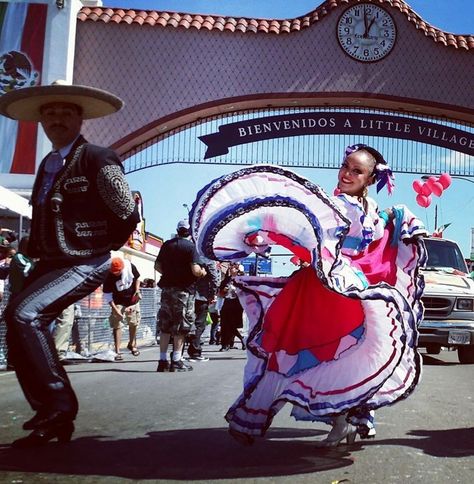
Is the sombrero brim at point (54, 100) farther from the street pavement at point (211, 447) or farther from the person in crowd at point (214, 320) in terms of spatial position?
the person in crowd at point (214, 320)

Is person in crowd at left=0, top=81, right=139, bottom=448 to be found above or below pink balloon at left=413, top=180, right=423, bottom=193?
below

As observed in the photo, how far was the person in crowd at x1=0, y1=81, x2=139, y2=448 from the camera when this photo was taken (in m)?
4.05

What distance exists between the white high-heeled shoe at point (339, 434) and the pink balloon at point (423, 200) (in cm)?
320

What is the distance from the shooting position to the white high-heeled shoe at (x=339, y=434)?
4234 millimetres

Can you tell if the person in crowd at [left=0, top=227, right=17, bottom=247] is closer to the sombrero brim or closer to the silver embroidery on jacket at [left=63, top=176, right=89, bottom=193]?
the sombrero brim

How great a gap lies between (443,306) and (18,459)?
9.29 meters

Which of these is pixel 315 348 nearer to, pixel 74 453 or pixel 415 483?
pixel 415 483

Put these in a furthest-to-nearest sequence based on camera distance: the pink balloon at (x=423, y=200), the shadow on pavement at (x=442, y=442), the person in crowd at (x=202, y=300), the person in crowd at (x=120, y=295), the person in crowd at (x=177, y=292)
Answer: the person in crowd at (x=120, y=295) → the person in crowd at (x=202, y=300) → the person in crowd at (x=177, y=292) → the pink balloon at (x=423, y=200) → the shadow on pavement at (x=442, y=442)

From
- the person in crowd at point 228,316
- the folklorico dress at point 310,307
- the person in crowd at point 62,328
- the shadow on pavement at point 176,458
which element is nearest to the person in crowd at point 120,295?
the person in crowd at point 62,328

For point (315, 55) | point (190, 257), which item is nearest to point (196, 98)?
point (315, 55)

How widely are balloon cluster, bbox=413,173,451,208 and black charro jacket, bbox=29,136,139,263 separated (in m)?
3.54

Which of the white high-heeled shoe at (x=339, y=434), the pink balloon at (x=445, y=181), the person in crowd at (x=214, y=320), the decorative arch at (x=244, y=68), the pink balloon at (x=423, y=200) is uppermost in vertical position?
the decorative arch at (x=244, y=68)

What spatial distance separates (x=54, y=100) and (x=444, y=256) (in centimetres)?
962

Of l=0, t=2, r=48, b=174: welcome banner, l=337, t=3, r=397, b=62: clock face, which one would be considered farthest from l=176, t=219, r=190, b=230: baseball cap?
l=337, t=3, r=397, b=62: clock face
